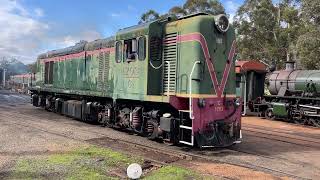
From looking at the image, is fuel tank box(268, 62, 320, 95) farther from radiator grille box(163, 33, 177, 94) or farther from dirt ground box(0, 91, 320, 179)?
radiator grille box(163, 33, 177, 94)

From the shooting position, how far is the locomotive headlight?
35.9ft

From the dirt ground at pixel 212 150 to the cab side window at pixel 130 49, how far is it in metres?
2.56

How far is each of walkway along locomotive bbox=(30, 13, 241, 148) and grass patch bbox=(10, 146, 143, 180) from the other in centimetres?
204

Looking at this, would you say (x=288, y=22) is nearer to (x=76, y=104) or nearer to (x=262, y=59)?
(x=262, y=59)

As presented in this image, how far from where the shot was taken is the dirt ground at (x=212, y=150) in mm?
8695

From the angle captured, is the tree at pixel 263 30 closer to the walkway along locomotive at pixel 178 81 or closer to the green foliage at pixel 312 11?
the green foliage at pixel 312 11

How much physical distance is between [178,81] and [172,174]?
3.64 m

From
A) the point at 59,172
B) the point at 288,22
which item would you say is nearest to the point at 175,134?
the point at 59,172

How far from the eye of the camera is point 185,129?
10.9 meters

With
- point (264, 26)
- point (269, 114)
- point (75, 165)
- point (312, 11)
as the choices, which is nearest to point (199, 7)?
point (264, 26)

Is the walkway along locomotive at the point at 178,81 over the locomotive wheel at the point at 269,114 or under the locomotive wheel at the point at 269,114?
over

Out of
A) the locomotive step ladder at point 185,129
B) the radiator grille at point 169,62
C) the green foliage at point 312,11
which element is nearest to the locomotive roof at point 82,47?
the radiator grille at point 169,62

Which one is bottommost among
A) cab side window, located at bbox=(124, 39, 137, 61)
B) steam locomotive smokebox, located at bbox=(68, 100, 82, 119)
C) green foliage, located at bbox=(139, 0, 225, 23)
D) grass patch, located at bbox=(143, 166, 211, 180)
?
grass patch, located at bbox=(143, 166, 211, 180)

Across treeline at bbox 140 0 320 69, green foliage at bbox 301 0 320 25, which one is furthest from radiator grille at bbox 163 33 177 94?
treeline at bbox 140 0 320 69
